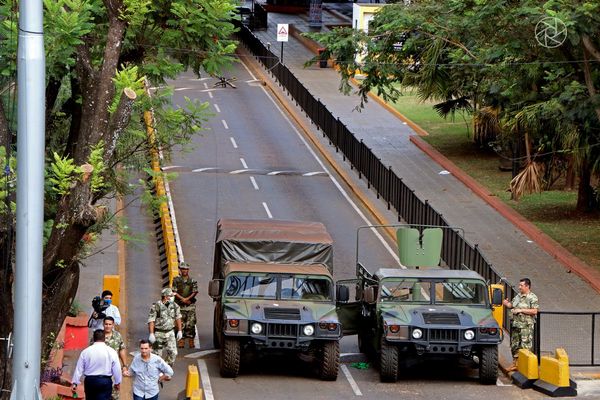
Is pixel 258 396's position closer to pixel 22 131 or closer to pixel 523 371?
pixel 523 371

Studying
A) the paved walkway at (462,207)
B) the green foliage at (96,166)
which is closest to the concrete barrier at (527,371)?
the paved walkway at (462,207)

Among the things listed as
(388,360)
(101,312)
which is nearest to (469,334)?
(388,360)

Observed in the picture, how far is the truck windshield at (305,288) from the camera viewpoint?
22359mm

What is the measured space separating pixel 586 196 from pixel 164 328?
19730 mm

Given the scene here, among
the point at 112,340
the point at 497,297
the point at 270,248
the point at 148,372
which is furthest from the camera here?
the point at 270,248

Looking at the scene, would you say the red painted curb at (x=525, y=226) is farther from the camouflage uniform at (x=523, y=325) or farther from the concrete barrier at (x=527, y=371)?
the concrete barrier at (x=527, y=371)

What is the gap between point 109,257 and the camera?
31.9 meters

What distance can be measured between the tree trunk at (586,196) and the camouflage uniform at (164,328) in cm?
1910

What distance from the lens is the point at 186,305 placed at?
2384cm

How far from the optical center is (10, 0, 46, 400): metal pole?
37.4ft

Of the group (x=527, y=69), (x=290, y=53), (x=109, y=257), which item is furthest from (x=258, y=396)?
(x=290, y=53)

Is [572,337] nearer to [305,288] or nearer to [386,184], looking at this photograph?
[305,288]

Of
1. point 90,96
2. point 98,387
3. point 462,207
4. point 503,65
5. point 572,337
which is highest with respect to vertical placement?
point 90,96

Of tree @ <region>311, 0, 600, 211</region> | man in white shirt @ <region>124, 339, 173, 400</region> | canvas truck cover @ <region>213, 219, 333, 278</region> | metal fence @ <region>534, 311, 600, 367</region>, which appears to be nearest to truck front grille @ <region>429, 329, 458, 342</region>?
metal fence @ <region>534, 311, 600, 367</region>
